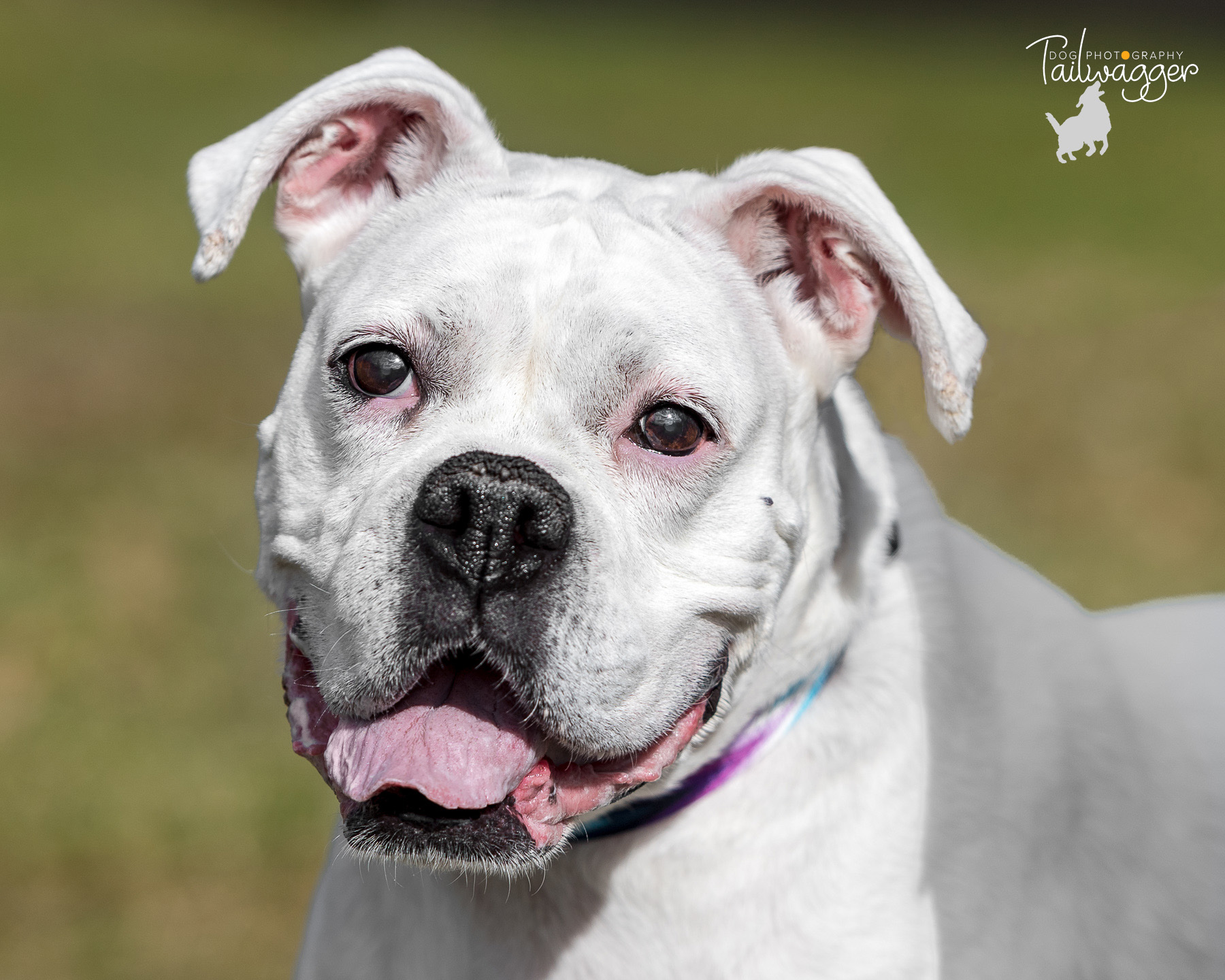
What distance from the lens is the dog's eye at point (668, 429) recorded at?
9.29 feet

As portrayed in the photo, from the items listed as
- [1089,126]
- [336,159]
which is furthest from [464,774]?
[1089,126]

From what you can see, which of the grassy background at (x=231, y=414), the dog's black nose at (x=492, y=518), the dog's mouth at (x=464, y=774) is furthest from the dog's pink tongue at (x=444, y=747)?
the grassy background at (x=231, y=414)

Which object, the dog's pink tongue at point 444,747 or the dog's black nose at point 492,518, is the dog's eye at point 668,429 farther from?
the dog's pink tongue at point 444,747

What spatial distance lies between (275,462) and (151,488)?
653cm

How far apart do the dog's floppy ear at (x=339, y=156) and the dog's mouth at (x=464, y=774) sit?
3.64 ft

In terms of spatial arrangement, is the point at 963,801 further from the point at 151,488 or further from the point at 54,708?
the point at 151,488

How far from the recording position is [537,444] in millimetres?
2744

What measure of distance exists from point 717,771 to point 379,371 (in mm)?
1157

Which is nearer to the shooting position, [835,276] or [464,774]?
[464,774]

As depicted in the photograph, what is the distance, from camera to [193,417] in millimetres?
10797

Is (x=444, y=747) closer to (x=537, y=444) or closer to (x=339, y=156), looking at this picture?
(x=537, y=444)

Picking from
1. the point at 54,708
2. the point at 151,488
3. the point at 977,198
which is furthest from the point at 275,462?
the point at 977,198

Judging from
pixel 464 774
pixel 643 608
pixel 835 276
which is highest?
pixel 835 276

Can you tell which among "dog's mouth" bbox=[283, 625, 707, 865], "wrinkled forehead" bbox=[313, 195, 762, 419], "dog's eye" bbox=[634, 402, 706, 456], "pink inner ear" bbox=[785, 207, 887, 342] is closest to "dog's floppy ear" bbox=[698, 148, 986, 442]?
"pink inner ear" bbox=[785, 207, 887, 342]
